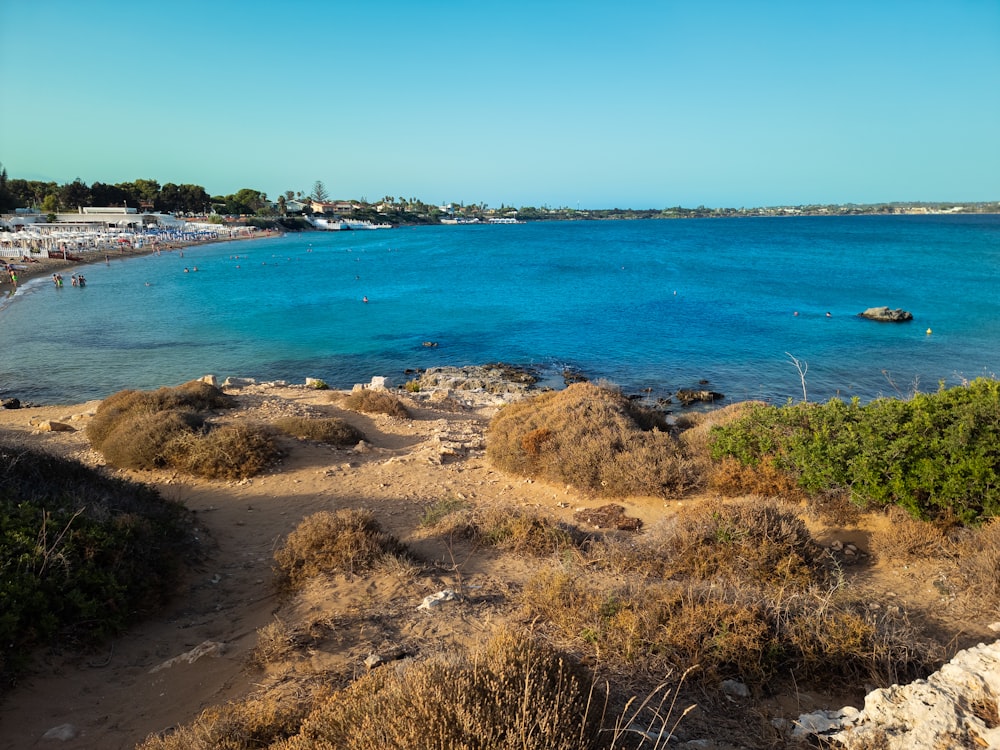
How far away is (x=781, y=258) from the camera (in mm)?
82188

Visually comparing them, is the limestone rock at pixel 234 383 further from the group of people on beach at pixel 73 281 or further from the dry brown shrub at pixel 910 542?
the group of people on beach at pixel 73 281

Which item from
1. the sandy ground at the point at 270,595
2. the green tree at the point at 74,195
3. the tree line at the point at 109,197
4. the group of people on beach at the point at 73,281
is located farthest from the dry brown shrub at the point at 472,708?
the green tree at the point at 74,195

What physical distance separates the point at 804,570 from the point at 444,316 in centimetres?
3628

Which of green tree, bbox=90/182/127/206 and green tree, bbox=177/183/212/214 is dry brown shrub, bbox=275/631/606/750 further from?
green tree, bbox=177/183/212/214

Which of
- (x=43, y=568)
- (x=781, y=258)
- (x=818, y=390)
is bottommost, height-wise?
(x=818, y=390)

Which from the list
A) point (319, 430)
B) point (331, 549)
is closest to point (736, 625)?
point (331, 549)

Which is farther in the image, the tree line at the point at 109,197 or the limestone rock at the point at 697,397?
the tree line at the point at 109,197

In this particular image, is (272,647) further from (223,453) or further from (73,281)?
(73,281)

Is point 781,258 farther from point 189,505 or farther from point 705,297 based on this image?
point 189,505

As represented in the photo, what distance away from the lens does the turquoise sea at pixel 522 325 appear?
26.0 m

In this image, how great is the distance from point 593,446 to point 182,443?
8.76m

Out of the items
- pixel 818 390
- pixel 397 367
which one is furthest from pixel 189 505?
pixel 818 390

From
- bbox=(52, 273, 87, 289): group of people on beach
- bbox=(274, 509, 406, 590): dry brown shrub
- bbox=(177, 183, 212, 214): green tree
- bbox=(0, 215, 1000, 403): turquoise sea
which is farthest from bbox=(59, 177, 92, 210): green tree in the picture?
bbox=(274, 509, 406, 590): dry brown shrub

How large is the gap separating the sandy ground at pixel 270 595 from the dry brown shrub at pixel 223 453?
0.31m
